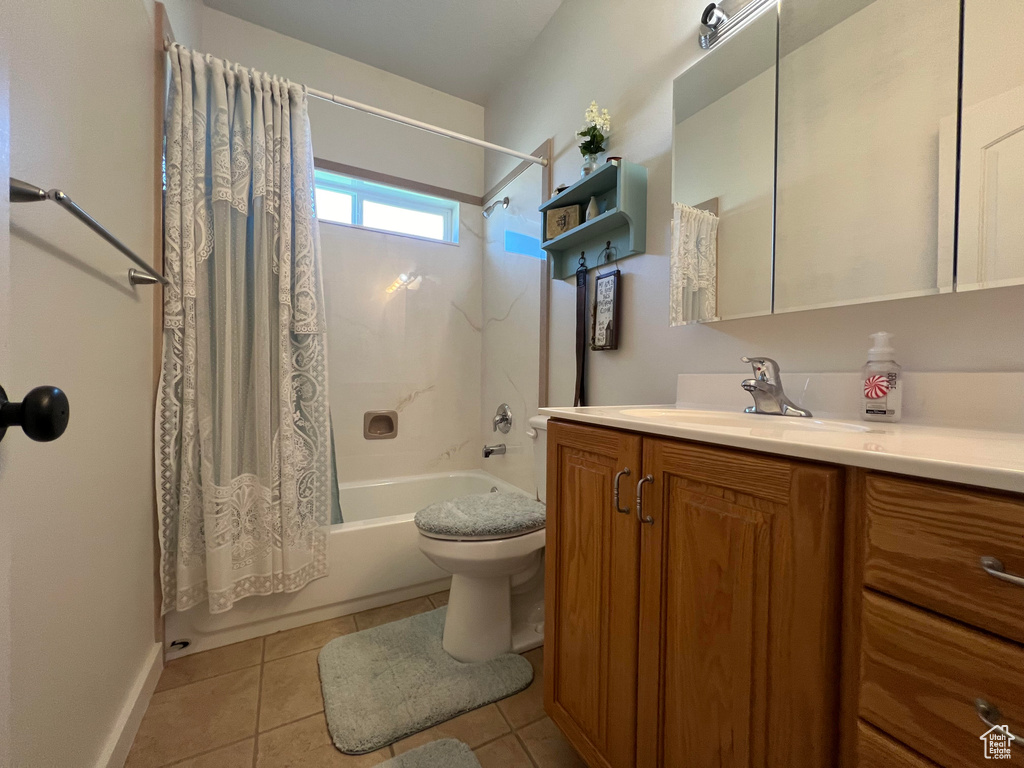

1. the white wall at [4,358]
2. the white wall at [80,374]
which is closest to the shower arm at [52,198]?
the white wall at [80,374]

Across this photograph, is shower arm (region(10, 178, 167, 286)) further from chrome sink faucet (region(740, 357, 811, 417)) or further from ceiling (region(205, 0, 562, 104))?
ceiling (region(205, 0, 562, 104))

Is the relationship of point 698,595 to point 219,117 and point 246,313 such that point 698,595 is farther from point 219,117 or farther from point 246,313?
point 219,117

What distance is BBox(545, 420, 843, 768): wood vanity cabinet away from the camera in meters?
0.50

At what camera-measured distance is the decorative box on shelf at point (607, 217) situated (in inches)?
52.4

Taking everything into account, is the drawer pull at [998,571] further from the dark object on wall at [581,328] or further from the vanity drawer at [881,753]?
the dark object on wall at [581,328]

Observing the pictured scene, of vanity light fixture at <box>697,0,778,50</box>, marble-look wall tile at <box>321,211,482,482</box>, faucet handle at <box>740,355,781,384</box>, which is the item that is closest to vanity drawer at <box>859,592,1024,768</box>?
faucet handle at <box>740,355,781,384</box>

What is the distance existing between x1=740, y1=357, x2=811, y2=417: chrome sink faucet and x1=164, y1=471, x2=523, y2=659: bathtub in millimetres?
1281

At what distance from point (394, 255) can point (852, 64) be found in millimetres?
1975

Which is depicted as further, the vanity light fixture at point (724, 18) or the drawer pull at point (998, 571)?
the vanity light fixture at point (724, 18)

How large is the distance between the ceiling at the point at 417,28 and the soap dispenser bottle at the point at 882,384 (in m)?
1.95

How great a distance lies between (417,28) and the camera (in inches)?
74.8

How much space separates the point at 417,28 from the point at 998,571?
255 cm

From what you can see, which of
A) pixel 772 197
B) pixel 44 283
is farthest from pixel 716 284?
pixel 44 283

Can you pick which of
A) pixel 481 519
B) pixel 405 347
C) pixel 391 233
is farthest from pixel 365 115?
pixel 481 519
